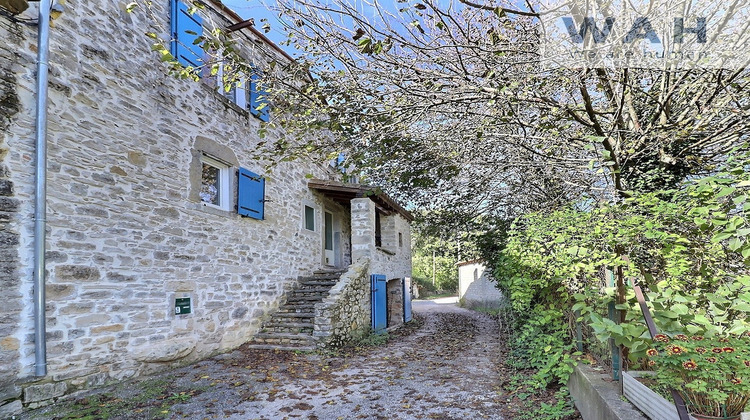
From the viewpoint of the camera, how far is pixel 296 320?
7.75 metres

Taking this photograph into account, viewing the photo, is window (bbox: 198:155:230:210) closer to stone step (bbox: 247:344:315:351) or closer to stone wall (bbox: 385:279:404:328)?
stone step (bbox: 247:344:315:351)

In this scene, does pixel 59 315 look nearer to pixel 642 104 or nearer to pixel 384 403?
pixel 384 403

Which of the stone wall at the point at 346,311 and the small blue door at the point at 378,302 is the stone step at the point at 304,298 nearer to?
the stone wall at the point at 346,311

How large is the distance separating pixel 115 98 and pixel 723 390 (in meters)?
6.21

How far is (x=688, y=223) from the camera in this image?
3.22m

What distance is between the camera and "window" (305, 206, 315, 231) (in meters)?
9.88

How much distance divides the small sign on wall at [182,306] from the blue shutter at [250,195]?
1750 mm

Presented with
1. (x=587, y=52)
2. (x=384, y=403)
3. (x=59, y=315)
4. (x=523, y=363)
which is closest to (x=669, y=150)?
(x=587, y=52)

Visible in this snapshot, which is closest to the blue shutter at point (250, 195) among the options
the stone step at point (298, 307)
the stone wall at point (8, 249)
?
the stone step at point (298, 307)

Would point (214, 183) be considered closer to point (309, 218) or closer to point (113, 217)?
point (113, 217)

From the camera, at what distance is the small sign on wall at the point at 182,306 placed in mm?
5711

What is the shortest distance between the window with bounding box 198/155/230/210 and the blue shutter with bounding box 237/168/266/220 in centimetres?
21

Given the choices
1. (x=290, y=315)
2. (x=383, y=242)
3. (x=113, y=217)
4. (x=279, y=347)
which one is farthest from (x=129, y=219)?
(x=383, y=242)

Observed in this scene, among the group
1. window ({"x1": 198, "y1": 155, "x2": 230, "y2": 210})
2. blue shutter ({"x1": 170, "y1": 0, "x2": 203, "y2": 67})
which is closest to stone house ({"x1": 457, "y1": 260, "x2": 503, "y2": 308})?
window ({"x1": 198, "y1": 155, "x2": 230, "y2": 210})
